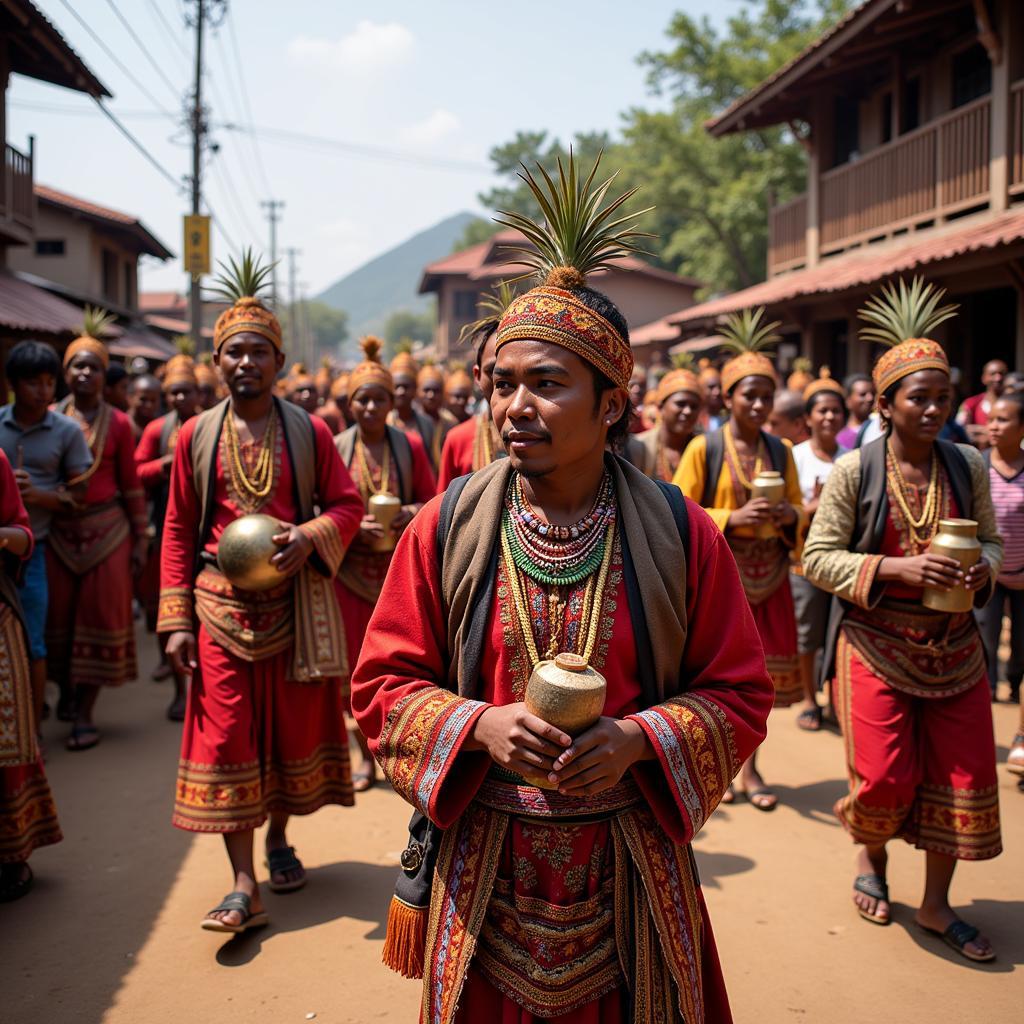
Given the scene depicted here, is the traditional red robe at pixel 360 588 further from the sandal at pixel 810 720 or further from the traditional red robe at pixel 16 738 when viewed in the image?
the sandal at pixel 810 720

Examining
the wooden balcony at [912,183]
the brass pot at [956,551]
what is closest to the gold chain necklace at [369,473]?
the brass pot at [956,551]

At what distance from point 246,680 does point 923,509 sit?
3.01 m

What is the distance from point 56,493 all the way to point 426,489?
2.33 meters

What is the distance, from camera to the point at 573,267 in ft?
8.19

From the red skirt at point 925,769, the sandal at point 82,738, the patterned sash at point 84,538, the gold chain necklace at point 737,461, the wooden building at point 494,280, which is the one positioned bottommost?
the sandal at point 82,738

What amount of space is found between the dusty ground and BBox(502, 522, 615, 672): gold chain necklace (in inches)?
81.2

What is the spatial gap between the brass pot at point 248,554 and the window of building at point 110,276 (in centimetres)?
2762

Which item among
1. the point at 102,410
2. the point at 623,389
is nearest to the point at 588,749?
the point at 623,389

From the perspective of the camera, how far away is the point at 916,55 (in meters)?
15.0

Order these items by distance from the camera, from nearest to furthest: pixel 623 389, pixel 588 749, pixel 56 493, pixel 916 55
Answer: pixel 588 749, pixel 623 389, pixel 56 493, pixel 916 55

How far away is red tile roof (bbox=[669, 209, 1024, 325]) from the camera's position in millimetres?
10297

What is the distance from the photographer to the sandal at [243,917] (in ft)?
13.1

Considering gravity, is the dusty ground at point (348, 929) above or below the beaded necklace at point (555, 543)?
below

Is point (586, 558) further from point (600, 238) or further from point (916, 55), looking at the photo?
point (916, 55)
